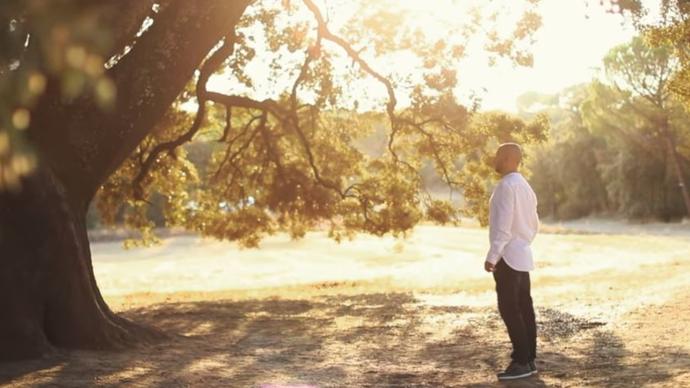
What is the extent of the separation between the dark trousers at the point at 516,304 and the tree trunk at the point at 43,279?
13.8 feet

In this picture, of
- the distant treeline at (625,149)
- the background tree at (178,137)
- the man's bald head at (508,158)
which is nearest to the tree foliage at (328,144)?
the background tree at (178,137)

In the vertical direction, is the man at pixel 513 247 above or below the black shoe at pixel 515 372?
above

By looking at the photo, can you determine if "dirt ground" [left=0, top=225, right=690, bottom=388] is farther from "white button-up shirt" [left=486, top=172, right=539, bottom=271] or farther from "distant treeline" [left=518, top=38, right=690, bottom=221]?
"distant treeline" [left=518, top=38, right=690, bottom=221]

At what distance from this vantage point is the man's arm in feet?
20.9

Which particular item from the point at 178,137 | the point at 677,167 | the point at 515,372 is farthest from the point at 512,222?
the point at 677,167

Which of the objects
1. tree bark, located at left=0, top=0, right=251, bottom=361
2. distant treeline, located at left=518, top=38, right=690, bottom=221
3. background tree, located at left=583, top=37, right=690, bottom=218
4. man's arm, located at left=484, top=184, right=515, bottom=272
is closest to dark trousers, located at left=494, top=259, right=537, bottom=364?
man's arm, located at left=484, top=184, right=515, bottom=272

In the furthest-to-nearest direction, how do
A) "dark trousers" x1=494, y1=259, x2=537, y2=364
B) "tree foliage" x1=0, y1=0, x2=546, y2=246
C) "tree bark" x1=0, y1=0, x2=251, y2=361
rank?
1. "tree foliage" x1=0, y1=0, x2=546, y2=246
2. "tree bark" x1=0, y1=0, x2=251, y2=361
3. "dark trousers" x1=494, y1=259, x2=537, y2=364

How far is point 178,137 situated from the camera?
18.0 metres

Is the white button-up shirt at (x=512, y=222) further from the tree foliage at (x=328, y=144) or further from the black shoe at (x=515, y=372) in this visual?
the tree foliage at (x=328, y=144)

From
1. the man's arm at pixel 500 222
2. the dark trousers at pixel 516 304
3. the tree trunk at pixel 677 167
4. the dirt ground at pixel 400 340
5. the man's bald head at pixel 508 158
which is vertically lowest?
the dirt ground at pixel 400 340

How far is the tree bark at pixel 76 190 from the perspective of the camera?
7820 millimetres

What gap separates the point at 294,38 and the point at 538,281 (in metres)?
Answer: 8.41

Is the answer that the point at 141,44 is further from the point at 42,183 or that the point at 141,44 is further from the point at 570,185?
the point at 570,185

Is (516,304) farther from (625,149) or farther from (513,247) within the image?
(625,149)
